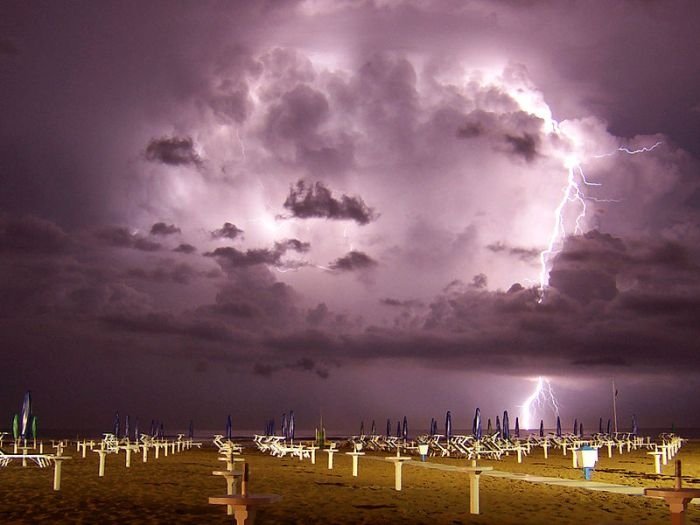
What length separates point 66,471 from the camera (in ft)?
78.8

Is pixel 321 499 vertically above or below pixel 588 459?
below

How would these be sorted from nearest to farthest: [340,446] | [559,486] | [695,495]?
[695,495], [559,486], [340,446]

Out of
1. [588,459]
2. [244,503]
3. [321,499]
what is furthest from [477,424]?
[244,503]

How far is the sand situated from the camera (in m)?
13.6

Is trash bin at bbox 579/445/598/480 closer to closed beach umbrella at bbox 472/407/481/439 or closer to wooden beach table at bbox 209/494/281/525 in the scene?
wooden beach table at bbox 209/494/281/525

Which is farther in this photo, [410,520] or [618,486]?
[618,486]

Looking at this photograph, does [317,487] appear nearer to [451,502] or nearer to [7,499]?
[451,502]

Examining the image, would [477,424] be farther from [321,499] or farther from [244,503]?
[244,503]

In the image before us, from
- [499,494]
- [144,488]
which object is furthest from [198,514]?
[499,494]

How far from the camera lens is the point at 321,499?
16.5 m

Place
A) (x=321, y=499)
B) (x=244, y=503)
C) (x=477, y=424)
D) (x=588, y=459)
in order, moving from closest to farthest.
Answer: (x=244, y=503), (x=321, y=499), (x=588, y=459), (x=477, y=424)

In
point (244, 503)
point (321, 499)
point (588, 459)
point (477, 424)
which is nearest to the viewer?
point (244, 503)

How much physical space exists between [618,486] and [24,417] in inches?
720

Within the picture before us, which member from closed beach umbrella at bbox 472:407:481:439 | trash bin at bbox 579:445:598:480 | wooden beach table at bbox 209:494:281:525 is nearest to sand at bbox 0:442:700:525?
trash bin at bbox 579:445:598:480
